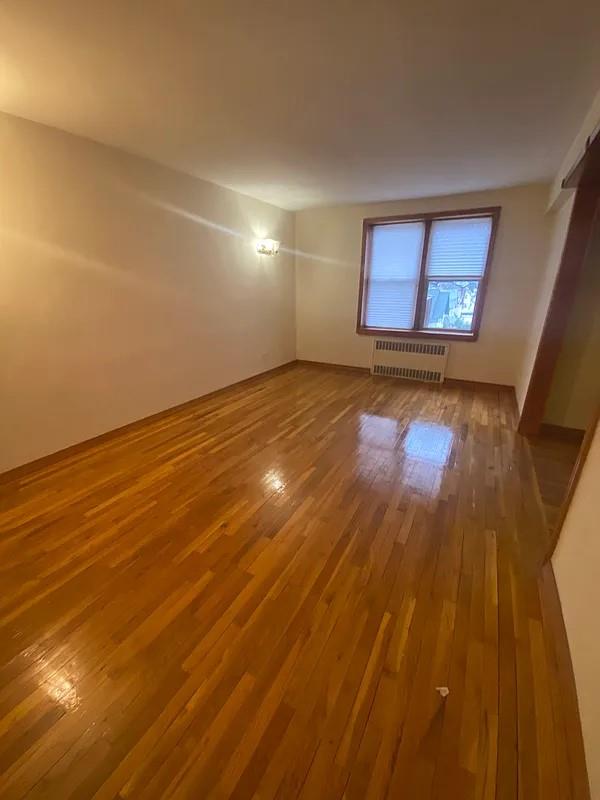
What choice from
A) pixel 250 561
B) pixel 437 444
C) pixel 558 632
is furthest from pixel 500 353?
pixel 250 561

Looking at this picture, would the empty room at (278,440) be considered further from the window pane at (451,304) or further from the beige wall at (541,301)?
the window pane at (451,304)

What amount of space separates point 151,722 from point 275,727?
1.37 feet

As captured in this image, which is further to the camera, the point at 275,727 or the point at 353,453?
the point at 353,453

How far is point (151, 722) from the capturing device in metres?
1.13

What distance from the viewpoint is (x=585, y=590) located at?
1.26 meters

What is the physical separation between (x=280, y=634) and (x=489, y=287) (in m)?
4.63

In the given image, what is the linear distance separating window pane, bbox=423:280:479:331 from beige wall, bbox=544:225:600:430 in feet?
5.46

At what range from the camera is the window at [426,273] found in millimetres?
4410

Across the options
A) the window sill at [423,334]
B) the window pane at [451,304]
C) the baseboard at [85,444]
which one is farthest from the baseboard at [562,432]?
the baseboard at [85,444]

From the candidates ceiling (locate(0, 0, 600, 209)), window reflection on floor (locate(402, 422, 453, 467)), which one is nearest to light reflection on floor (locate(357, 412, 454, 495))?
window reflection on floor (locate(402, 422, 453, 467))

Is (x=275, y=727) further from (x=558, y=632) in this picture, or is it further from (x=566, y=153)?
(x=566, y=153)

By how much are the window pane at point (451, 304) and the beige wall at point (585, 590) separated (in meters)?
3.65

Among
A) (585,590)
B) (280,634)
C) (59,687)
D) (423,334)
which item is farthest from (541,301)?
(59,687)

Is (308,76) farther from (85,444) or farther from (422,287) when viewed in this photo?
(422,287)
